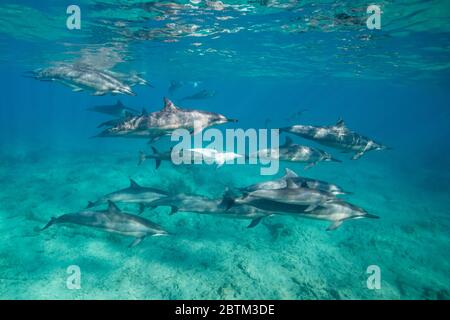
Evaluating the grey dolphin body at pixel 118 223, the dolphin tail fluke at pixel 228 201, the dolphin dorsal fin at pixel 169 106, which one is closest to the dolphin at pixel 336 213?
the dolphin tail fluke at pixel 228 201

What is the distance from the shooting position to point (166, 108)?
28.6ft

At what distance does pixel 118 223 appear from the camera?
8.32m

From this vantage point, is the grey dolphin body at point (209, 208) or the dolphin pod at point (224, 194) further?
the grey dolphin body at point (209, 208)

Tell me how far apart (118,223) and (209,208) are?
106 inches

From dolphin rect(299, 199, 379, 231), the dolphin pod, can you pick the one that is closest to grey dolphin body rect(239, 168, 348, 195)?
the dolphin pod

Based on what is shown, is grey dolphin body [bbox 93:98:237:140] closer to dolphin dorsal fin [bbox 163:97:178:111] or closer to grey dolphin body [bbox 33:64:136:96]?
dolphin dorsal fin [bbox 163:97:178:111]

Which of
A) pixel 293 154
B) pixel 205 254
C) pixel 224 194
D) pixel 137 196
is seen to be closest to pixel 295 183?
pixel 293 154

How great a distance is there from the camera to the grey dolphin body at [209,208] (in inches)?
336

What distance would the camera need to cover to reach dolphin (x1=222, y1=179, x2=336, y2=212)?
745 centimetres

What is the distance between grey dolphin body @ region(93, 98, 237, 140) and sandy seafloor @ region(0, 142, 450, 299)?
12.4 feet

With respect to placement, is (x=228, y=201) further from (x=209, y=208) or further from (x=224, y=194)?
(x=209, y=208)

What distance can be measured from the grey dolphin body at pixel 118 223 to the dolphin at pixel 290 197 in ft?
7.96

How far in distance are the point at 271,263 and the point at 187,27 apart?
674 inches

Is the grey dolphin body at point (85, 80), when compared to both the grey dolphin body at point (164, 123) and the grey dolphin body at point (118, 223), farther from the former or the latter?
the grey dolphin body at point (118, 223)
